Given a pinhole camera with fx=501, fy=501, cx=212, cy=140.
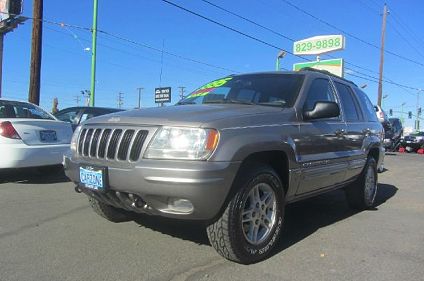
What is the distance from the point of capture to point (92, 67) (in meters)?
21.8

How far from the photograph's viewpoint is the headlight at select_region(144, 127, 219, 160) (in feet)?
13.3

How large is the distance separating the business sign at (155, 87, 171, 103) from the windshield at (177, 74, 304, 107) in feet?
93.5

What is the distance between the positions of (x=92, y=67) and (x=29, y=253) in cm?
1824

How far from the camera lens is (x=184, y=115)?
4.37 meters

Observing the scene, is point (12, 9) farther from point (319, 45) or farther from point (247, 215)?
point (319, 45)

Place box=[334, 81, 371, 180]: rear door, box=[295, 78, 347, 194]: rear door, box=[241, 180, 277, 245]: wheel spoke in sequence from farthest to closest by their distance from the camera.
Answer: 1. box=[334, 81, 371, 180]: rear door
2. box=[295, 78, 347, 194]: rear door
3. box=[241, 180, 277, 245]: wheel spoke

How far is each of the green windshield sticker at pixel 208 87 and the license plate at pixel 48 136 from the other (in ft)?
11.0

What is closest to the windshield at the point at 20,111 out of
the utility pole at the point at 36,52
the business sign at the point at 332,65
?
the utility pole at the point at 36,52

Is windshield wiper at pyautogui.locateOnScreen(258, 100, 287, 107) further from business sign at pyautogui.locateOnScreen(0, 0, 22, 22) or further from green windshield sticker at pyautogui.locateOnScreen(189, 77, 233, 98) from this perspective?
business sign at pyautogui.locateOnScreen(0, 0, 22, 22)

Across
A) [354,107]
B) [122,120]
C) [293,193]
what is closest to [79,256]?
[122,120]

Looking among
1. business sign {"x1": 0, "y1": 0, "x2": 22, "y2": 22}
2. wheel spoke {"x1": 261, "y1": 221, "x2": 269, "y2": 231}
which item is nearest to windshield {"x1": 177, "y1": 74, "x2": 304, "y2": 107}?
wheel spoke {"x1": 261, "y1": 221, "x2": 269, "y2": 231}

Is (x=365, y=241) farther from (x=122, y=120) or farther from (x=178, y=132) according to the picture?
(x=122, y=120)

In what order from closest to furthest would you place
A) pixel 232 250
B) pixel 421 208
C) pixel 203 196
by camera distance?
pixel 203 196
pixel 232 250
pixel 421 208

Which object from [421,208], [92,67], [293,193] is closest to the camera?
[293,193]
